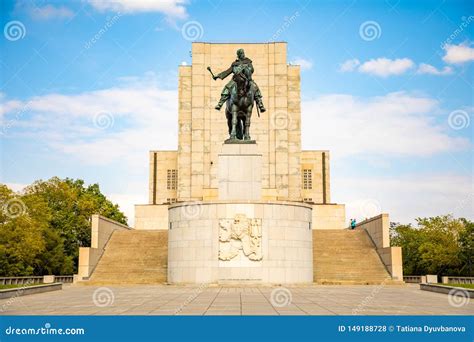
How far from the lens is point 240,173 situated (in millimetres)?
30781

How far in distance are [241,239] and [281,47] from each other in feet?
138

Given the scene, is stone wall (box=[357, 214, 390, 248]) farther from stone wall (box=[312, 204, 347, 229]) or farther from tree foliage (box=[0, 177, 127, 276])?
tree foliage (box=[0, 177, 127, 276])

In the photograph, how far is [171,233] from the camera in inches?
1192

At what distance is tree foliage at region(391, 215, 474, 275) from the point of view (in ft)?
156

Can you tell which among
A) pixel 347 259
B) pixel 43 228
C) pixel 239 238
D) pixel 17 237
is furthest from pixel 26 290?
pixel 43 228

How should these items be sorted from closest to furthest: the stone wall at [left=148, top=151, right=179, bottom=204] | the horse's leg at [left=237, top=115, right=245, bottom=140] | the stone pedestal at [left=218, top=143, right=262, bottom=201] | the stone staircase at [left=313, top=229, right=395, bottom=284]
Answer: the stone pedestal at [left=218, top=143, right=262, bottom=201]
the horse's leg at [left=237, top=115, right=245, bottom=140]
the stone staircase at [left=313, top=229, right=395, bottom=284]
the stone wall at [left=148, top=151, right=179, bottom=204]
